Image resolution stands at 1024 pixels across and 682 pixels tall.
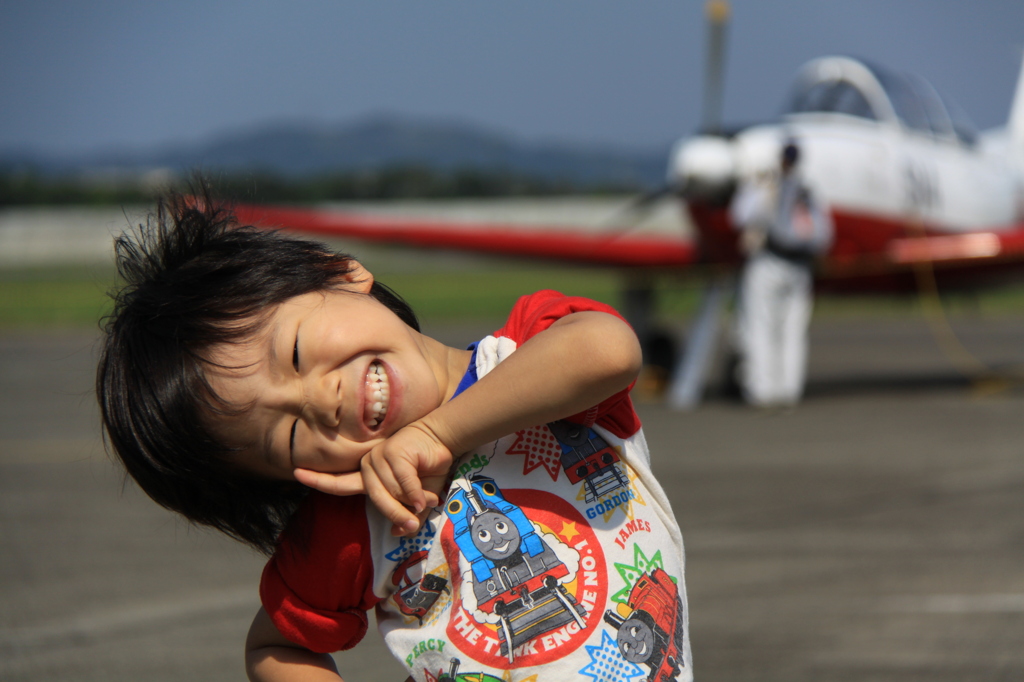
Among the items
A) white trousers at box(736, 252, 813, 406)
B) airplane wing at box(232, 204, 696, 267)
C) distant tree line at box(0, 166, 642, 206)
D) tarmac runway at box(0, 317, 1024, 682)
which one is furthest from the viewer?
distant tree line at box(0, 166, 642, 206)

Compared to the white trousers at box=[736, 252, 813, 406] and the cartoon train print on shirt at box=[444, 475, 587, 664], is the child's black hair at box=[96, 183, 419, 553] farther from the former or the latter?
the white trousers at box=[736, 252, 813, 406]

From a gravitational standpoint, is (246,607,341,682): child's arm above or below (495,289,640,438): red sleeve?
below

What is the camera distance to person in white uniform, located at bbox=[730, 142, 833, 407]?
355 inches

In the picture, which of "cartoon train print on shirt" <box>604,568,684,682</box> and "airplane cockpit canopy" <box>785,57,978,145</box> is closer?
"cartoon train print on shirt" <box>604,568,684,682</box>

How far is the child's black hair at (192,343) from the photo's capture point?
1.24 metres

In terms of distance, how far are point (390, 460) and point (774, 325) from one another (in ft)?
27.1

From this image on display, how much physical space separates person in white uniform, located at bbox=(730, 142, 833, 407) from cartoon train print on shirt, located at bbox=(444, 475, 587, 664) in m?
8.00

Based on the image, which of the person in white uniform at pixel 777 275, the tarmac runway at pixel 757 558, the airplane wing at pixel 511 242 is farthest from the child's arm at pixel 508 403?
the airplane wing at pixel 511 242

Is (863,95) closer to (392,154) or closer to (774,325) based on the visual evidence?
(774,325)

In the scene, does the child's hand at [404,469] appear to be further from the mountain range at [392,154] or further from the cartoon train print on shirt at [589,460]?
the mountain range at [392,154]

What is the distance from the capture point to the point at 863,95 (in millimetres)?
10172

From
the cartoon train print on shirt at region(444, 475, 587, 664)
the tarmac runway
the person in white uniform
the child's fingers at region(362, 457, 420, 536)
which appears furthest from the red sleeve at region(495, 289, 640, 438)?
the person in white uniform

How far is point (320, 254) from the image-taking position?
1395mm

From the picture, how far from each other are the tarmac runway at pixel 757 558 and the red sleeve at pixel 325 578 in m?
0.62
